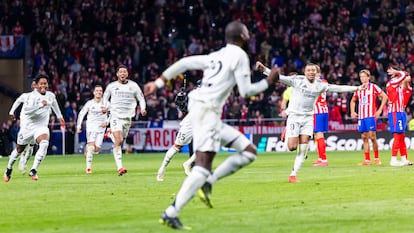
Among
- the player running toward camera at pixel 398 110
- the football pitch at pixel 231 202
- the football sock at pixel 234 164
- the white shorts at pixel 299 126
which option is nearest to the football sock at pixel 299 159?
the football pitch at pixel 231 202

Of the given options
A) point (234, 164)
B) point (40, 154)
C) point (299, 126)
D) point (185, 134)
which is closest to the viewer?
point (234, 164)

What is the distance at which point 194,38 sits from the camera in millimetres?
47438

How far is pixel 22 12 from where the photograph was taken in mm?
45781

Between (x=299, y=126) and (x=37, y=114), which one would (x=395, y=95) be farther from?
(x=37, y=114)

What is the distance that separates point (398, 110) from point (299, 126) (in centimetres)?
702

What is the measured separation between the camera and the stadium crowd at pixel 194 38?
143ft

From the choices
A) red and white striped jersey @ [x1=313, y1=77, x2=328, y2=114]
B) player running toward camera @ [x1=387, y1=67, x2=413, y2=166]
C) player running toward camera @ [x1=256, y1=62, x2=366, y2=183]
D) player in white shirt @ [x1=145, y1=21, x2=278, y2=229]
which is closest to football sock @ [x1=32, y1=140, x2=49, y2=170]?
player running toward camera @ [x1=256, y1=62, x2=366, y2=183]

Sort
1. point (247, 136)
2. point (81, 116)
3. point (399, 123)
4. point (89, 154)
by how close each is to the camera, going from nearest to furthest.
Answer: point (89, 154), point (399, 123), point (81, 116), point (247, 136)

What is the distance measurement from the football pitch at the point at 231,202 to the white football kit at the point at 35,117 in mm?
1014

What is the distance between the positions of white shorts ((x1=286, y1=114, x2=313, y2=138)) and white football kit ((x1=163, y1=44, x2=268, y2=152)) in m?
8.28

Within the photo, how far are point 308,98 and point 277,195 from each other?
16.0ft

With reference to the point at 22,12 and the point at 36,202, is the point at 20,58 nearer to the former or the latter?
the point at 22,12

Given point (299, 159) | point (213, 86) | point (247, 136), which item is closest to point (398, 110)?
point (299, 159)

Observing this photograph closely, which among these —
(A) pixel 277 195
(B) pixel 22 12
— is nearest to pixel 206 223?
(A) pixel 277 195
